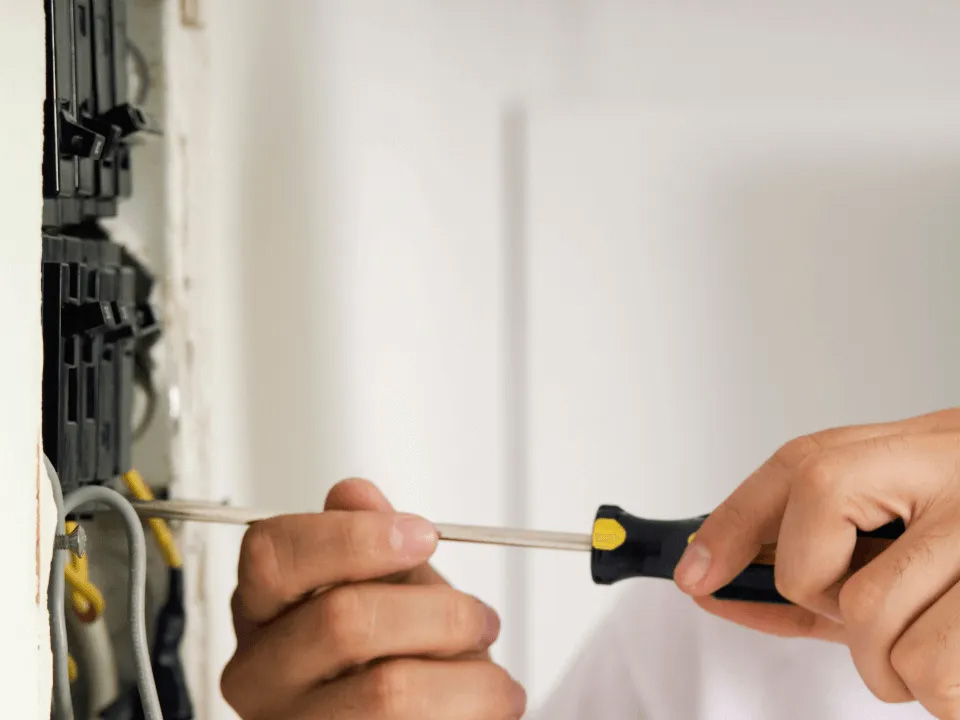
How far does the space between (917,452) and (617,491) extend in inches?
21.6

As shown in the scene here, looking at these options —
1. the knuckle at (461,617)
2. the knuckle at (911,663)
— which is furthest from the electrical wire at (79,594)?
the knuckle at (911,663)

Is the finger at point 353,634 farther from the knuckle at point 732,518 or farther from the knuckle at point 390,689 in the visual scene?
the knuckle at point 732,518

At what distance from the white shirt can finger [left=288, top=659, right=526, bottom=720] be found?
201 mm

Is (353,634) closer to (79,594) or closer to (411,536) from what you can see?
(411,536)

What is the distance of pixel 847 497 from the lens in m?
0.44

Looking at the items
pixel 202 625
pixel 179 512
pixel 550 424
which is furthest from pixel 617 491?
pixel 179 512

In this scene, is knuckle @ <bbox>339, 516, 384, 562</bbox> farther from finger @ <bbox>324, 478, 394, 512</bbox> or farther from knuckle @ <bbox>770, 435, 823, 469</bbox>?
knuckle @ <bbox>770, 435, 823, 469</bbox>

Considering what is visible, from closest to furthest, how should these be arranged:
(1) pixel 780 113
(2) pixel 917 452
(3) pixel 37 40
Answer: (3) pixel 37 40 < (2) pixel 917 452 < (1) pixel 780 113

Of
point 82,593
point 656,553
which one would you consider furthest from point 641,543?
point 82,593

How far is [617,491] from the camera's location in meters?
0.98

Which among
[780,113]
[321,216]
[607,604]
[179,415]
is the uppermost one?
[780,113]

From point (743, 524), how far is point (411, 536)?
Answer: 18 cm

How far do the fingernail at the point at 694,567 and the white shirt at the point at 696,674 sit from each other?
0.29 m

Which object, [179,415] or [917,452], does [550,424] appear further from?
[917,452]
